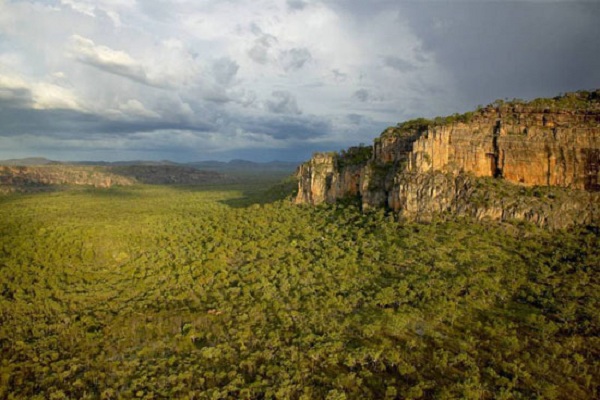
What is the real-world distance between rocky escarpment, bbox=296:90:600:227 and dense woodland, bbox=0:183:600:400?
3.55 meters

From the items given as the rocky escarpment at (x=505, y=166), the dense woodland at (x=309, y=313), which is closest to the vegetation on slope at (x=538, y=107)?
the rocky escarpment at (x=505, y=166)

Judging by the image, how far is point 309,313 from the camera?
1694 inches

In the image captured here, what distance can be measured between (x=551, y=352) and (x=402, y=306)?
1431 centimetres

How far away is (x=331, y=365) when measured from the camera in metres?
35.0

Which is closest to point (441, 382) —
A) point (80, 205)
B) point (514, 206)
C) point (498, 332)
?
point (498, 332)

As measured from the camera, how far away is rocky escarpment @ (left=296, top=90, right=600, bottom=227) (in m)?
55.7

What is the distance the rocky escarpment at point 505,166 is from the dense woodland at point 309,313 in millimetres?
3548

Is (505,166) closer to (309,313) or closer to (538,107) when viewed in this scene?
(538,107)

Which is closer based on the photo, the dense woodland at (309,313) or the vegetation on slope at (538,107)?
the dense woodland at (309,313)

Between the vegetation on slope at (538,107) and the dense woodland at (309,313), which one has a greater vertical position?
the vegetation on slope at (538,107)

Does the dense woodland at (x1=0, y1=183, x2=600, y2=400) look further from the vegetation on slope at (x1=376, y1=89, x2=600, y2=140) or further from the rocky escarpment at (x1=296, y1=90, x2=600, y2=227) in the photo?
the vegetation on slope at (x1=376, y1=89, x2=600, y2=140)

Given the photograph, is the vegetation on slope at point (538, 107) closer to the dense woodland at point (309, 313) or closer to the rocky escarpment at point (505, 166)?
the rocky escarpment at point (505, 166)

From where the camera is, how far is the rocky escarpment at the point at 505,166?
183ft

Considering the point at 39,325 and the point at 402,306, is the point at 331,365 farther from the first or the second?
the point at 39,325
